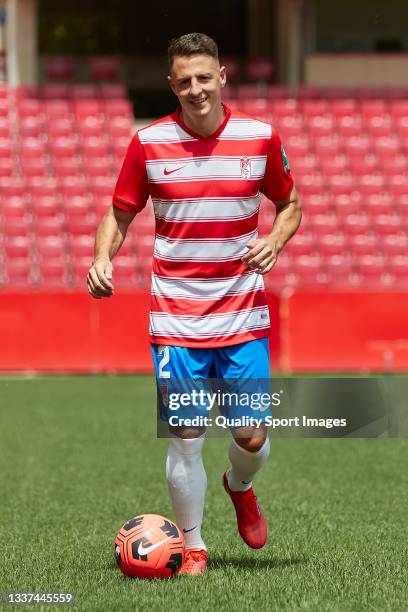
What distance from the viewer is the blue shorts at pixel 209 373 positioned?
5.37 m

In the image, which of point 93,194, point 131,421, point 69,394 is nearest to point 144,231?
point 93,194

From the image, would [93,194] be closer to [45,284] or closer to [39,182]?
[39,182]

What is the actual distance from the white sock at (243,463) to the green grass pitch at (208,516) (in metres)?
0.35

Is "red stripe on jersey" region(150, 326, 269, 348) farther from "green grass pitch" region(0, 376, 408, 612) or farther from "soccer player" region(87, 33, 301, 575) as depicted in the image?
"green grass pitch" region(0, 376, 408, 612)

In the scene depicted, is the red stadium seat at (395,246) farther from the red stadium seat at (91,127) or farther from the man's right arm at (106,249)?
the man's right arm at (106,249)

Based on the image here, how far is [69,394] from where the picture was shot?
14492 millimetres

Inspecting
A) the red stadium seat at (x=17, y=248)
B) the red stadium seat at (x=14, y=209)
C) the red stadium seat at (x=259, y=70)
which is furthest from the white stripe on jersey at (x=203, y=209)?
the red stadium seat at (x=259, y=70)

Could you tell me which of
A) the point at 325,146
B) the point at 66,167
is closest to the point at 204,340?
the point at 66,167

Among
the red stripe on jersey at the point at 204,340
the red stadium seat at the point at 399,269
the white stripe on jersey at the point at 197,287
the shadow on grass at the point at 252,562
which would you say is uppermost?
the white stripe on jersey at the point at 197,287

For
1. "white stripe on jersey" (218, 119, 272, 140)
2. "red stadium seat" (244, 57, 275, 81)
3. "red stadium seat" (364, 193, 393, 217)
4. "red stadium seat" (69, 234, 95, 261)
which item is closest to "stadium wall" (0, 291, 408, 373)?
"red stadium seat" (69, 234, 95, 261)

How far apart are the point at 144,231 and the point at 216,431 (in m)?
16.2

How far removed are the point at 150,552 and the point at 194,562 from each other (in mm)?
248

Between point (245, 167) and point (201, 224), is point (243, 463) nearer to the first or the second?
point (201, 224)

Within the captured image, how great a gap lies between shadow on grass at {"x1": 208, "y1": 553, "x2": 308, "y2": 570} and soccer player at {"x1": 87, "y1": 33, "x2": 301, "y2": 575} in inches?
8.1
